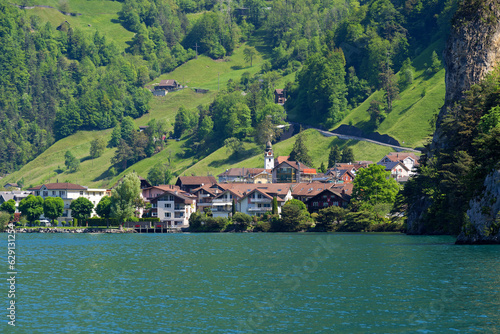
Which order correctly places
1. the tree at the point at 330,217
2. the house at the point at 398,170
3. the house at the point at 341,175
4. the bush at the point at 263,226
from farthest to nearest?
the house at the point at 341,175 → the house at the point at 398,170 → the bush at the point at 263,226 → the tree at the point at 330,217

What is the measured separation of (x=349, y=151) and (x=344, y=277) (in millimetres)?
128546

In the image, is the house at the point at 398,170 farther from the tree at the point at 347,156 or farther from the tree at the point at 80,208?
the tree at the point at 80,208

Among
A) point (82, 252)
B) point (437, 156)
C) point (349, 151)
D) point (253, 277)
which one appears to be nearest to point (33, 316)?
point (253, 277)

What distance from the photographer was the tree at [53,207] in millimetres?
138163

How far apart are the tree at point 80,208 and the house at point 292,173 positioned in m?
51.1

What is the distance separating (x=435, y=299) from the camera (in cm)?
3850

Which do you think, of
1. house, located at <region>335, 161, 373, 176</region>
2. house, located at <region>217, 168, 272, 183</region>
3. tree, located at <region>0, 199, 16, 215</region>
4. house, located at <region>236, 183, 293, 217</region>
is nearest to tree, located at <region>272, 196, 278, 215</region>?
house, located at <region>236, 183, 293, 217</region>

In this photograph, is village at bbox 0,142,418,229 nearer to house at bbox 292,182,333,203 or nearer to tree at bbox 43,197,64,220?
house at bbox 292,182,333,203

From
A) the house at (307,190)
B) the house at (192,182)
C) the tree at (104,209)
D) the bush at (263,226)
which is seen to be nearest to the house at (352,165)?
the house at (307,190)

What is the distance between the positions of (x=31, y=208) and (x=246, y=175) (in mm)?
58750

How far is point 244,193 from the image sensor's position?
468 ft

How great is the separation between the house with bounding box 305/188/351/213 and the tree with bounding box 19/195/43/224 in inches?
2229

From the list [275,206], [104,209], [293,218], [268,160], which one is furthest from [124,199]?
[268,160]

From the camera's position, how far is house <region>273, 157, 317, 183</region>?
167375mm
